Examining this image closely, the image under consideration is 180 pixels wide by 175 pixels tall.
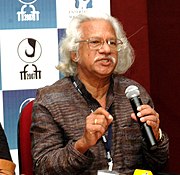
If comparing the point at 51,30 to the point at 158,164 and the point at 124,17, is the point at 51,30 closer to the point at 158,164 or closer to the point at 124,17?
the point at 124,17

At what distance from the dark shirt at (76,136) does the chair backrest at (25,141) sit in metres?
0.06

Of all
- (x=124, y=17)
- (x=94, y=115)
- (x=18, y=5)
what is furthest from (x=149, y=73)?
(x=94, y=115)

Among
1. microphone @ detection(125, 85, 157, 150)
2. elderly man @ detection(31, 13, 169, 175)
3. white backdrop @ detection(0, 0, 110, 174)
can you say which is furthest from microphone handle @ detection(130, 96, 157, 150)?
white backdrop @ detection(0, 0, 110, 174)

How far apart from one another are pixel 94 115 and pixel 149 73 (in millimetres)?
1099

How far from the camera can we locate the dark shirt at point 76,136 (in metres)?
1.93

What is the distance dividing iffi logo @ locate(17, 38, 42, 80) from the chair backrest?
0.32 meters

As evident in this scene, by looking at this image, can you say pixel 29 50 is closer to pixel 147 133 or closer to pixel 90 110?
pixel 90 110

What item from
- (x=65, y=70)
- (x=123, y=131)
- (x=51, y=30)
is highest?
(x=51, y=30)

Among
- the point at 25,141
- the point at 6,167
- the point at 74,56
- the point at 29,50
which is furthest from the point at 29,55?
the point at 6,167

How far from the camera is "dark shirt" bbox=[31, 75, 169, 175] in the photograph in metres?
1.93

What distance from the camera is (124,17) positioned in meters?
2.64

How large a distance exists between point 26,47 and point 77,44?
14.7 inches

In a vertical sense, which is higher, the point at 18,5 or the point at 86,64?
the point at 18,5

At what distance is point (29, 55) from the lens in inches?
95.0
